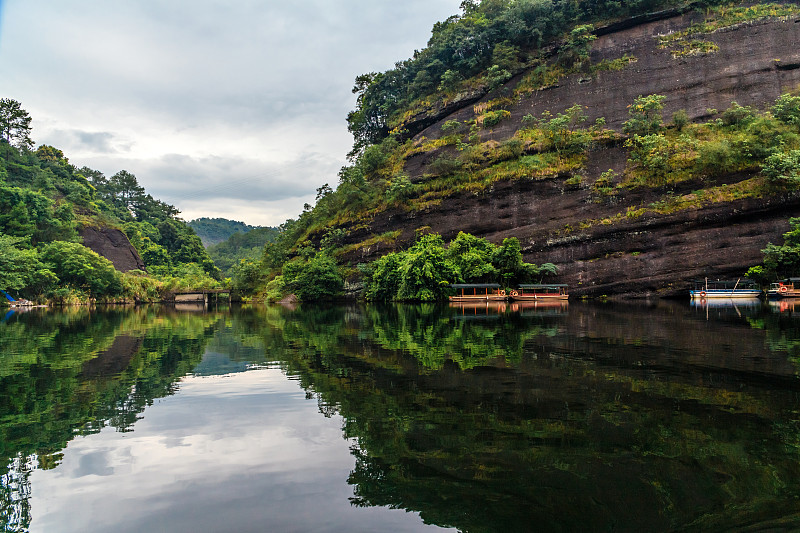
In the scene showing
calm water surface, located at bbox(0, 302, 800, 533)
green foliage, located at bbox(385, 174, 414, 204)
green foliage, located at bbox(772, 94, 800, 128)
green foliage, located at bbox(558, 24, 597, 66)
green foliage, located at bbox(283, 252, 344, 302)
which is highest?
green foliage, located at bbox(558, 24, 597, 66)

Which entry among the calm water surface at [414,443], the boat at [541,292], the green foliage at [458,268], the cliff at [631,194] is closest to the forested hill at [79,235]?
the cliff at [631,194]

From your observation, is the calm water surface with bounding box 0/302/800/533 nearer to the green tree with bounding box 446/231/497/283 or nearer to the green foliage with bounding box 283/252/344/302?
the green tree with bounding box 446/231/497/283

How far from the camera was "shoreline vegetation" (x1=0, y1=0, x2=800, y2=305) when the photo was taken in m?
43.7

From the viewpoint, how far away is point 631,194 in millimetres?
44969

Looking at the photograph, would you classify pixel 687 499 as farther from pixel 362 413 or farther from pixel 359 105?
pixel 359 105

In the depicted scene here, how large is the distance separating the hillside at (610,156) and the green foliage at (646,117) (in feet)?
0.49

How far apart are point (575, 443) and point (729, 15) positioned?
67.2 metres

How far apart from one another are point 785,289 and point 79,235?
83.0 meters

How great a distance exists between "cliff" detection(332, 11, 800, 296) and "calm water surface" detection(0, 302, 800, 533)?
32.9m

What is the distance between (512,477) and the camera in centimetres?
486

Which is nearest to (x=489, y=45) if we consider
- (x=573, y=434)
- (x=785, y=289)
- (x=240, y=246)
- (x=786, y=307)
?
(x=785, y=289)

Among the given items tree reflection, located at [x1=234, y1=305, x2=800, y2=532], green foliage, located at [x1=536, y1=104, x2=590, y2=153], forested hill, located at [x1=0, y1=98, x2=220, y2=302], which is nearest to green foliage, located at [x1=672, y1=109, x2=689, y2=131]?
green foliage, located at [x1=536, y1=104, x2=590, y2=153]

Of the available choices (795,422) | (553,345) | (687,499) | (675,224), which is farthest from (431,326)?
(675,224)

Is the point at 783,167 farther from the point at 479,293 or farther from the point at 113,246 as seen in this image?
the point at 113,246
